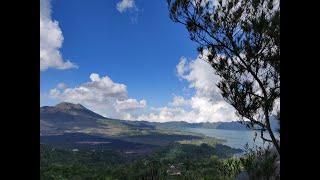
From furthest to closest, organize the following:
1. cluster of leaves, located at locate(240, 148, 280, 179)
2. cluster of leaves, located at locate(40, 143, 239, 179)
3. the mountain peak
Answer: the mountain peak < cluster of leaves, located at locate(40, 143, 239, 179) < cluster of leaves, located at locate(240, 148, 280, 179)

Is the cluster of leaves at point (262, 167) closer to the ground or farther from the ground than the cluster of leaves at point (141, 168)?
farther from the ground

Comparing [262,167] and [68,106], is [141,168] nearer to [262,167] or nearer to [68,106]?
[262,167]

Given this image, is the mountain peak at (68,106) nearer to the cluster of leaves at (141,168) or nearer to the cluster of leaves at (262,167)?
the cluster of leaves at (141,168)

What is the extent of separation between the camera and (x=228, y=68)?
738cm

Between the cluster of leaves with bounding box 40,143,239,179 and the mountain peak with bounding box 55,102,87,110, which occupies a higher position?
the mountain peak with bounding box 55,102,87,110

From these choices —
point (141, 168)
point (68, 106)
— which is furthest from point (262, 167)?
point (68, 106)

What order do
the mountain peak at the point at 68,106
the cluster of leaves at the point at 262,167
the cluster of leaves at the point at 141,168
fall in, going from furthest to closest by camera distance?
the mountain peak at the point at 68,106 → the cluster of leaves at the point at 141,168 → the cluster of leaves at the point at 262,167

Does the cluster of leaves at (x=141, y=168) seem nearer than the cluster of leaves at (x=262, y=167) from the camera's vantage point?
No

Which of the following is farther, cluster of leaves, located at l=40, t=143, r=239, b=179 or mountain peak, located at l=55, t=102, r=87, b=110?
mountain peak, located at l=55, t=102, r=87, b=110

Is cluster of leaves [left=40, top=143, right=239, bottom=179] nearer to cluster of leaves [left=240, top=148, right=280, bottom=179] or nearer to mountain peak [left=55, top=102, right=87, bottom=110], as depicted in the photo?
cluster of leaves [left=240, top=148, right=280, bottom=179]

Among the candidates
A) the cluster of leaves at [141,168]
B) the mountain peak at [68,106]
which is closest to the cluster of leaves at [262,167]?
the cluster of leaves at [141,168]

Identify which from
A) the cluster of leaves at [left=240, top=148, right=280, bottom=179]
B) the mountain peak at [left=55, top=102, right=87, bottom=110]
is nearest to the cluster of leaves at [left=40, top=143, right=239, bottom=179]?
the cluster of leaves at [left=240, top=148, right=280, bottom=179]
